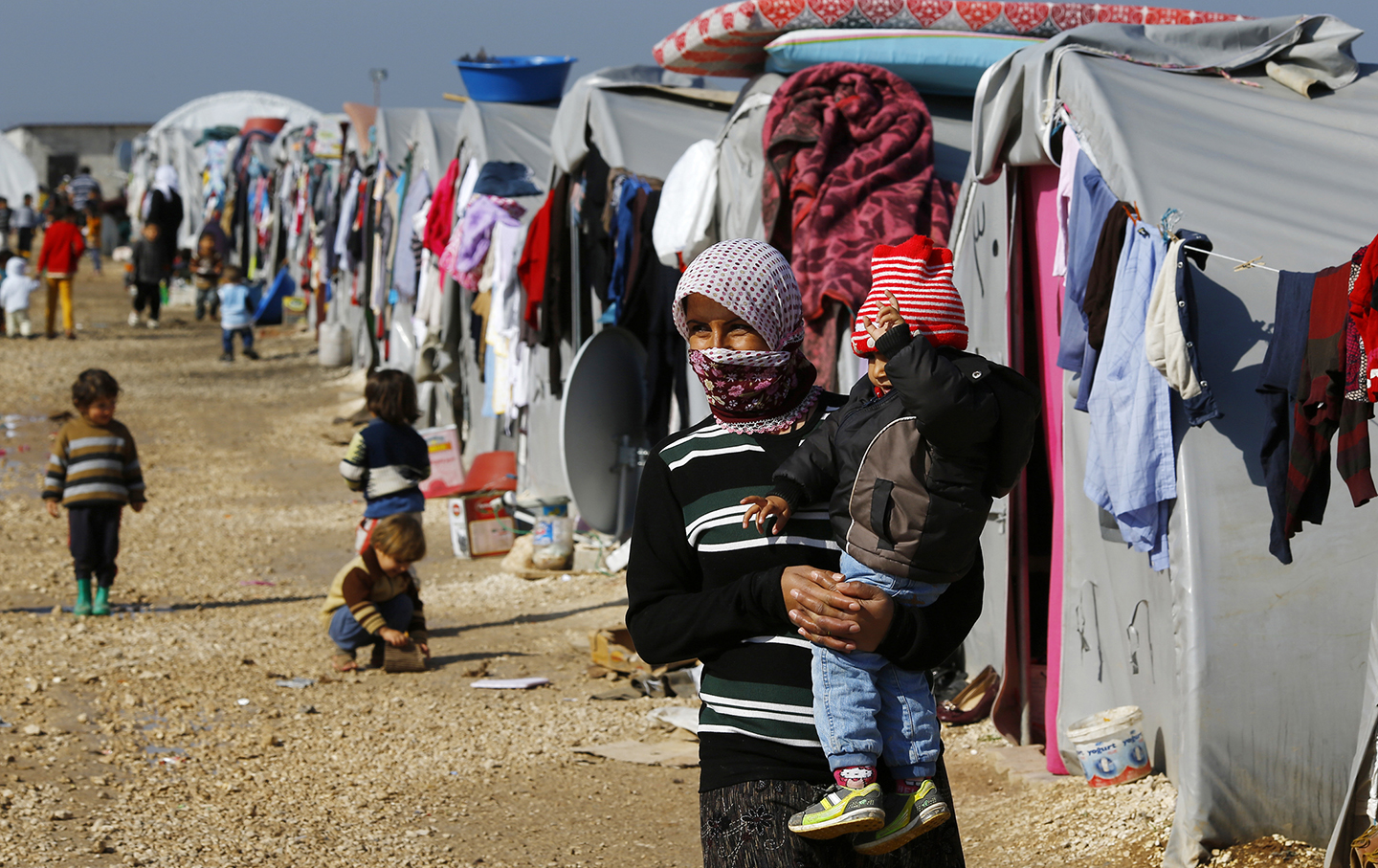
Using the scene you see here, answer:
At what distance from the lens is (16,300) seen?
70.7 ft

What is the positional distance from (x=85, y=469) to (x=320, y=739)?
8.69ft

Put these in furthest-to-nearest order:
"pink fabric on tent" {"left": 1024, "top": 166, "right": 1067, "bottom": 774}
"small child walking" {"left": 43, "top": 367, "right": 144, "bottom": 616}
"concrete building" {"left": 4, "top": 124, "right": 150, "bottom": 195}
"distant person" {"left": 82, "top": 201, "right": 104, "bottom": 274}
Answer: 1. "concrete building" {"left": 4, "top": 124, "right": 150, "bottom": 195}
2. "distant person" {"left": 82, "top": 201, "right": 104, "bottom": 274}
3. "small child walking" {"left": 43, "top": 367, "right": 144, "bottom": 616}
4. "pink fabric on tent" {"left": 1024, "top": 166, "right": 1067, "bottom": 774}

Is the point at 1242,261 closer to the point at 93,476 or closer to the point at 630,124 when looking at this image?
the point at 630,124

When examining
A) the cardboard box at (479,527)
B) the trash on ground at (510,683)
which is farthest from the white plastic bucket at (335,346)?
the trash on ground at (510,683)

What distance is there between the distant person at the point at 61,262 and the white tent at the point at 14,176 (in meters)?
18.3

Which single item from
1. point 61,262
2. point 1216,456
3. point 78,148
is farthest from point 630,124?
point 78,148

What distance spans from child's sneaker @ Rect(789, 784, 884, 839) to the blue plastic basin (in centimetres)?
1154

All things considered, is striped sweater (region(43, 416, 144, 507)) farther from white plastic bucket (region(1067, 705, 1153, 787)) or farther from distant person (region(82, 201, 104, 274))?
distant person (region(82, 201, 104, 274))

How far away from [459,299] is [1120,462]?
8.66 m

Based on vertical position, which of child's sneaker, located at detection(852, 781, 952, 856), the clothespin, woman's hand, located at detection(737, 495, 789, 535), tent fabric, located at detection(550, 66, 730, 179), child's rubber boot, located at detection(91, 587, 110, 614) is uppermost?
tent fabric, located at detection(550, 66, 730, 179)

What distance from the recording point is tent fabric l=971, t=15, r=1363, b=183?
5.06 m

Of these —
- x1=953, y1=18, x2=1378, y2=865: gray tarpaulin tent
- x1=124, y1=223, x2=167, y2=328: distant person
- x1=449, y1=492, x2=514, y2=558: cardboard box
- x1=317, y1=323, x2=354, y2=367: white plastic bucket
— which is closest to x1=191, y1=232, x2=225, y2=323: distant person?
x1=124, y1=223, x2=167, y2=328: distant person

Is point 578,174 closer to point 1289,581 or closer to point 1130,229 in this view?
point 1130,229

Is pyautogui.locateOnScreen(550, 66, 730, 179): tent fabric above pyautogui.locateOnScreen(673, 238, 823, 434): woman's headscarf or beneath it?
above
